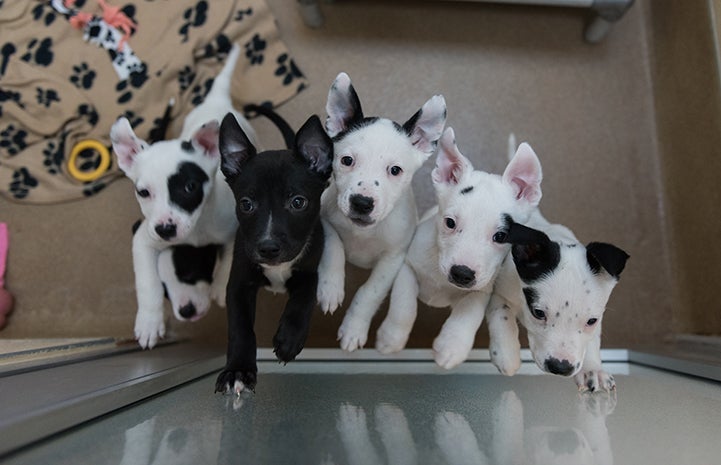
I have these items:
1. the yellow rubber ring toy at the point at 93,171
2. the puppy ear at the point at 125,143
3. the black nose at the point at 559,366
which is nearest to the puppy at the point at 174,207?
the puppy ear at the point at 125,143

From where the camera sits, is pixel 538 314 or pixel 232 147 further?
pixel 232 147

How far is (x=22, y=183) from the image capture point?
3115 mm

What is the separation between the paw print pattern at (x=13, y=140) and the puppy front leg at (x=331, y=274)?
202cm

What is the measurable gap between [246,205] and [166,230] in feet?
1.28

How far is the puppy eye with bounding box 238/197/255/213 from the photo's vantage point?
5.99ft

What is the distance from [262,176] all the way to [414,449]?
0.93 meters

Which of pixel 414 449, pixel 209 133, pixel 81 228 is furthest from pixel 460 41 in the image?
pixel 414 449

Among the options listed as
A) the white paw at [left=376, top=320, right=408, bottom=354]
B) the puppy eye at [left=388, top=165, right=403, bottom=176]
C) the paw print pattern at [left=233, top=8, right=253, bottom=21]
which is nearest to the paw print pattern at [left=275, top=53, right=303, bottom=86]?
the paw print pattern at [left=233, top=8, right=253, bottom=21]

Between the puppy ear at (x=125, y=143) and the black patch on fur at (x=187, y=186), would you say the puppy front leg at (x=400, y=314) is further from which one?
the puppy ear at (x=125, y=143)

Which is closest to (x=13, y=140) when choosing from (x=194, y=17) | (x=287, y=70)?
(x=194, y=17)

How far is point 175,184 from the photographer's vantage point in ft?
7.01

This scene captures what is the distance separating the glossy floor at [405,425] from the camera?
4.39 feet

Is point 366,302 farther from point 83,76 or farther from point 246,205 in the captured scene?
point 83,76

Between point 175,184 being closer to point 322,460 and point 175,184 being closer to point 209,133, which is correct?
point 209,133
